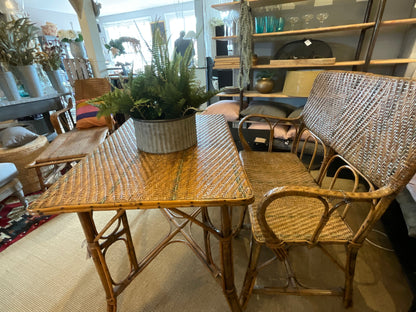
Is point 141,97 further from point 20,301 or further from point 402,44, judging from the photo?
point 402,44

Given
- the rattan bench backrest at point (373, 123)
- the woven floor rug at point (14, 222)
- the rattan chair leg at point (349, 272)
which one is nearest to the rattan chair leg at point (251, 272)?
the rattan chair leg at point (349, 272)

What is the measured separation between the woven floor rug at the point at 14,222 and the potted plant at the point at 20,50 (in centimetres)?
121

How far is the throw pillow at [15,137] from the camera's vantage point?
1831mm

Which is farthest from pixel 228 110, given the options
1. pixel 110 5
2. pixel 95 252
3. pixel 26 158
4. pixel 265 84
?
pixel 110 5

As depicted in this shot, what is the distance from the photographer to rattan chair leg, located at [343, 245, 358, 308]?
824 millimetres

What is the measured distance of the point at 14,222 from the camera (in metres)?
1.61

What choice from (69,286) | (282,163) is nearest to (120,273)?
(69,286)

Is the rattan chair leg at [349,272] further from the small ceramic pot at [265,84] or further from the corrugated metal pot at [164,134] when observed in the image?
the small ceramic pot at [265,84]

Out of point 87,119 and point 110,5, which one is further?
point 110,5

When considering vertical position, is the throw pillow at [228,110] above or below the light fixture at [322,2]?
below

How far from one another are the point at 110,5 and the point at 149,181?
7.50m

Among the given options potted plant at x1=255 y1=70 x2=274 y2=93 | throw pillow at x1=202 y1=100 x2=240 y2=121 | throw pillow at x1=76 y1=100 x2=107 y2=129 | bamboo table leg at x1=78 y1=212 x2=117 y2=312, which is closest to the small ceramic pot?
potted plant at x1=255 y1=70 x2=274 y2=93

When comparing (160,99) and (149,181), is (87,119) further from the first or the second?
(149,181)

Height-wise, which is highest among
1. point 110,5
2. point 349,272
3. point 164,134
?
point 110,5
